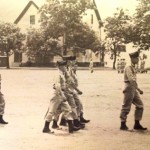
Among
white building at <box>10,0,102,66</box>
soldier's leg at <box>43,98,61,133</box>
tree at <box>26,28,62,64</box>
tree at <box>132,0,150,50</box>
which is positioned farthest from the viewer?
tree at <box>26,28,62,64</box>

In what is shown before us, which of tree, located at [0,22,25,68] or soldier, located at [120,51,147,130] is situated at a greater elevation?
tree, located at [0,22,25,68]

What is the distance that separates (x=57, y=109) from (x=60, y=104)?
8cm

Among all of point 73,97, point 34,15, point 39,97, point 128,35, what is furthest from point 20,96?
point 73,97

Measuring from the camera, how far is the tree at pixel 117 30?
7657 mm

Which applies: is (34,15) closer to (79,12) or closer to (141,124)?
(79,12)

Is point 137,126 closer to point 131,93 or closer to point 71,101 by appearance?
point 131,93

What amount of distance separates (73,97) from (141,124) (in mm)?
908

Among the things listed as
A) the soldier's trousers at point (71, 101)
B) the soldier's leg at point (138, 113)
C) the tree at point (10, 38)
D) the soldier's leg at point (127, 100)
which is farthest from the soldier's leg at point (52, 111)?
the tree at point (10, 38)

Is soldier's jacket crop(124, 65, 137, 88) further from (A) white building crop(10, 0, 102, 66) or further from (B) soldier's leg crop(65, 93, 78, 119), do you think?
(A) white building crop(10, 0, 102, 66)

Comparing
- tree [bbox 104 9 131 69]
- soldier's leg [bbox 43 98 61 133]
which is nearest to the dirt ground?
soldier's leg [bbox 43 98 61 133]

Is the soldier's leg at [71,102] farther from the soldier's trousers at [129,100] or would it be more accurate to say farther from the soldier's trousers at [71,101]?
the soldier's trousers at [129,100]

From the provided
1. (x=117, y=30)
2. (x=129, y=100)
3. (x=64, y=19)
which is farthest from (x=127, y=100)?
(x=117, y=30)

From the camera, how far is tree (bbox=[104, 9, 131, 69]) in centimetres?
766

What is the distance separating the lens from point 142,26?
7914 millimetres
